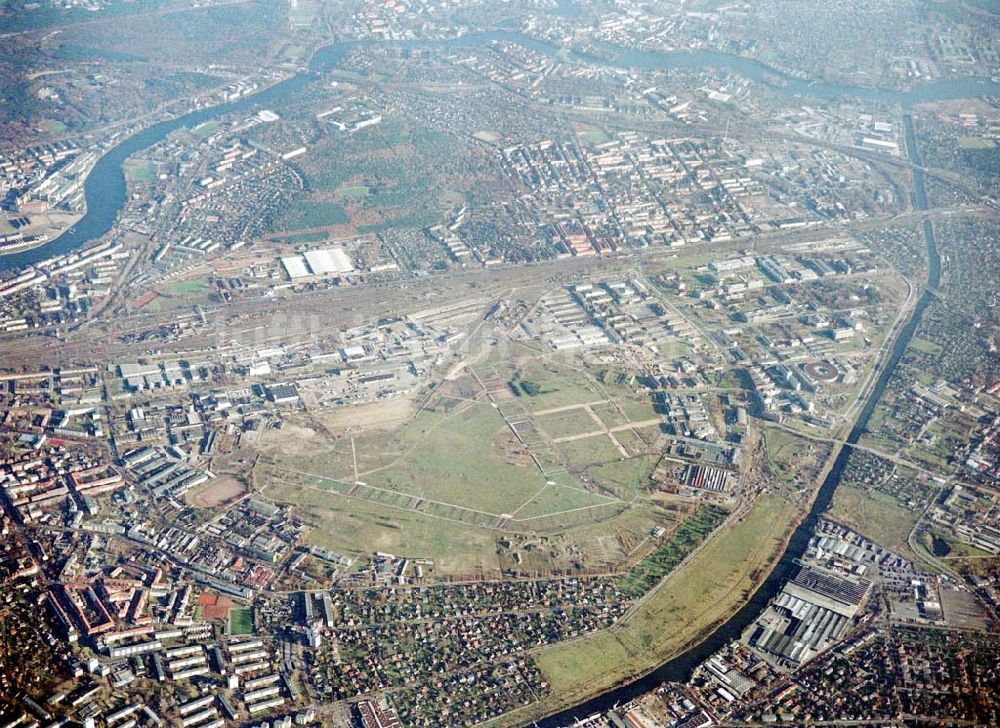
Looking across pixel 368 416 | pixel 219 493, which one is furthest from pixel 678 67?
pixel 219 493

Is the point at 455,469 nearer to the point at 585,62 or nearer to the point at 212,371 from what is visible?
the point at 212,371

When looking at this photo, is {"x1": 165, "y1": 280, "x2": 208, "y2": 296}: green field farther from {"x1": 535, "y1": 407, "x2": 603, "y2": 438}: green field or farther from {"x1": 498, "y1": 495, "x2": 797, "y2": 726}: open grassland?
{"x1": 498, "y1": 495, "x2": 797, "y2": 726}: open grassland

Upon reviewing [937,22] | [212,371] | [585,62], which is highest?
[212,371]

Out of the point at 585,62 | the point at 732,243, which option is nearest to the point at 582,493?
the point at 732,243

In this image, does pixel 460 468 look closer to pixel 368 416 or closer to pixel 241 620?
pixel 368 416

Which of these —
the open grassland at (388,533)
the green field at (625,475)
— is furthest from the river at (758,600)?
the open grassland at (388,533)
